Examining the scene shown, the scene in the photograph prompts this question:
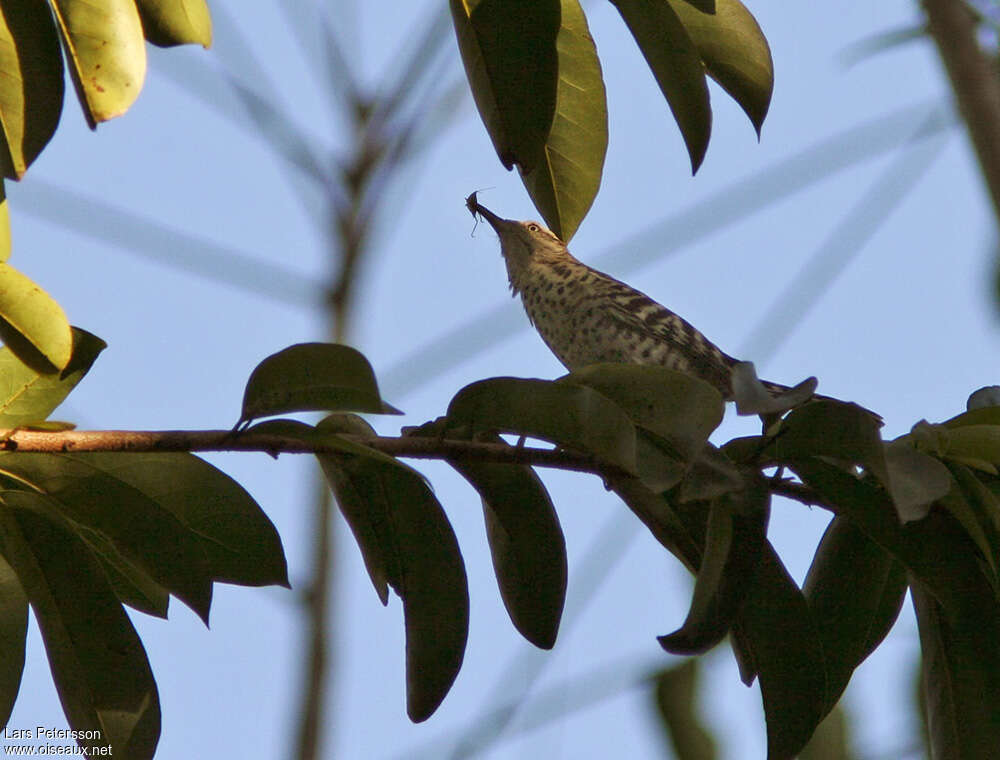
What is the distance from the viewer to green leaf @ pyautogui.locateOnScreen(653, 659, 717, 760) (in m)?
2.83

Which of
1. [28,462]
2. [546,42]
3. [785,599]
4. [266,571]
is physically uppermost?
[546,42]

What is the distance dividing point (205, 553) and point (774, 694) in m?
0.80

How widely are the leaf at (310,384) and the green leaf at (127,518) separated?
0.74ft

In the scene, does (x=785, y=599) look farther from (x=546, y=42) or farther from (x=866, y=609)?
(x=546, y=42)

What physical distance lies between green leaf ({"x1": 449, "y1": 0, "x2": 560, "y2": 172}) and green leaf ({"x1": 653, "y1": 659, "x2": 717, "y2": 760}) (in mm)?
1525

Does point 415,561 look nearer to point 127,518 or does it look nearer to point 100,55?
point 127,518

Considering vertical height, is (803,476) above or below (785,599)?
above

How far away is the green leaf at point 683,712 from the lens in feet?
9.29

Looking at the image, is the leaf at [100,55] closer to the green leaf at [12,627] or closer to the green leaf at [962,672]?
the green leaf at [12,627]

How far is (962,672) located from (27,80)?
61.9 inches

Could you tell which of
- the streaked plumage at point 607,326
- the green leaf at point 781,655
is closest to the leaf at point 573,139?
the green leaf at point 781,655

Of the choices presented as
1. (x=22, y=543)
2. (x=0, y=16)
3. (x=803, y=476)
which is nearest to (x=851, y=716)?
(x=803, y=476)

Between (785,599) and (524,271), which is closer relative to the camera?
(785,599)

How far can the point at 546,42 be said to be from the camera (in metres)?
1.91
